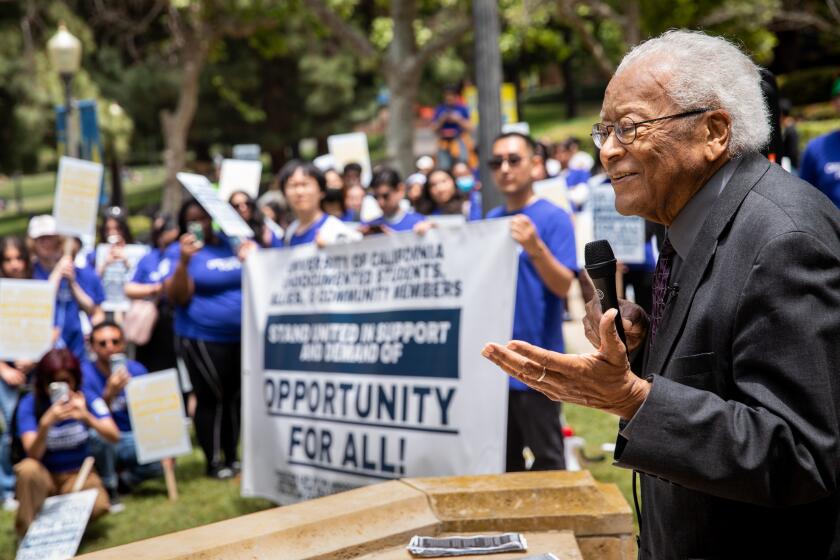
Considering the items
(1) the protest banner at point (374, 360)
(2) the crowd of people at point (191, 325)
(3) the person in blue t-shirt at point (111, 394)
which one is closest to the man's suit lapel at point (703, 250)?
(2) the crowd of people at point (191, 325)

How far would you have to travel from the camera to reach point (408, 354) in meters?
5.52

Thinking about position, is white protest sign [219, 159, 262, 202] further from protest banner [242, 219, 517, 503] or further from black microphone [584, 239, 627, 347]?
black microphone [584, 239, 627, 347]

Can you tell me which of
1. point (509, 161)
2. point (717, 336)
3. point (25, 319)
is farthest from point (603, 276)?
point (25, 319)

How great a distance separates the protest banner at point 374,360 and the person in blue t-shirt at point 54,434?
3.17 ft

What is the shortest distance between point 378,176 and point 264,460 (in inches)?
112

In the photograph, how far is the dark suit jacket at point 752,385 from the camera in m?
1.81

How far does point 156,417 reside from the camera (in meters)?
7.05

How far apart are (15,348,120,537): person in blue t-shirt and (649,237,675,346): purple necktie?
4.72 m

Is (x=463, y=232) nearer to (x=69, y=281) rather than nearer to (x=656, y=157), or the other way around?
(x=656, y=157)

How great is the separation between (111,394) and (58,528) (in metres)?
1.45

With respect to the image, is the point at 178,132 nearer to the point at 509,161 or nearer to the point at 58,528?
the point at 58,528

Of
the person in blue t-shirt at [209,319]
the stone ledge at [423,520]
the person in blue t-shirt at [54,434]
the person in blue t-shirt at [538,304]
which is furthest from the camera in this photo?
the person in blue t-shirt at [209,319]

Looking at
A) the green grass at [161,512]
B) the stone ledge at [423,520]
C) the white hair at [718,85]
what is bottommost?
the green grass at [161,512]

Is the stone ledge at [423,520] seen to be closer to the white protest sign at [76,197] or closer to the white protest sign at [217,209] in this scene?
the white protest sign at [217,209]
